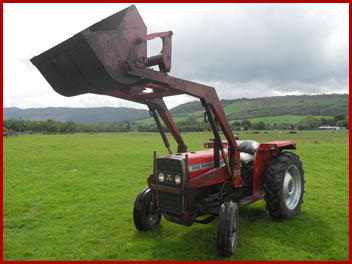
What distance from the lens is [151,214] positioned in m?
5.70

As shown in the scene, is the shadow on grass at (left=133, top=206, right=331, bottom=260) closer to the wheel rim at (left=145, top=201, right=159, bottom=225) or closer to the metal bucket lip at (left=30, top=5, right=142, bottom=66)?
the wheel rim at (left=145, top=201, right=159, bottom=225)

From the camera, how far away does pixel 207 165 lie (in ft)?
17.1

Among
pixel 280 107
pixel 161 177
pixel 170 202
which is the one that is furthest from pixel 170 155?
pixel 280 107

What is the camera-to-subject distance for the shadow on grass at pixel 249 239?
4.53m

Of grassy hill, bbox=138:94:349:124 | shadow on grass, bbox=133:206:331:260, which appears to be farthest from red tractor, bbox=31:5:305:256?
grassy hill, bbox=138:94:349:124

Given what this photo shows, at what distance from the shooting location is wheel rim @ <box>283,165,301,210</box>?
6180 mm

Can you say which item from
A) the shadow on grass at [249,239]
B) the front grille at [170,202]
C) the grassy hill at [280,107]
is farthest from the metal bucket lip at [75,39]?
the grassy hill at [280,107]

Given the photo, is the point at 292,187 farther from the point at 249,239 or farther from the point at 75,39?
the point at 75,39

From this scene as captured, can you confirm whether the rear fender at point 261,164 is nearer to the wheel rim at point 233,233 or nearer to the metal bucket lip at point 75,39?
the wheel rim at point 233,233

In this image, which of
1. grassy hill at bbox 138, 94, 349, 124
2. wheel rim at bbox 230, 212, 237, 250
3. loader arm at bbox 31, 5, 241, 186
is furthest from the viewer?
grassy hill at bbox 138, 94, 349, 124

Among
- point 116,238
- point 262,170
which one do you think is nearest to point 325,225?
point 262,170

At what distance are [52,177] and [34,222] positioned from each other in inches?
234

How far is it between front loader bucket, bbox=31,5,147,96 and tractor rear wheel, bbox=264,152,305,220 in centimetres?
360

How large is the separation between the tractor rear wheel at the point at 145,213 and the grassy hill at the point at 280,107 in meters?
101
